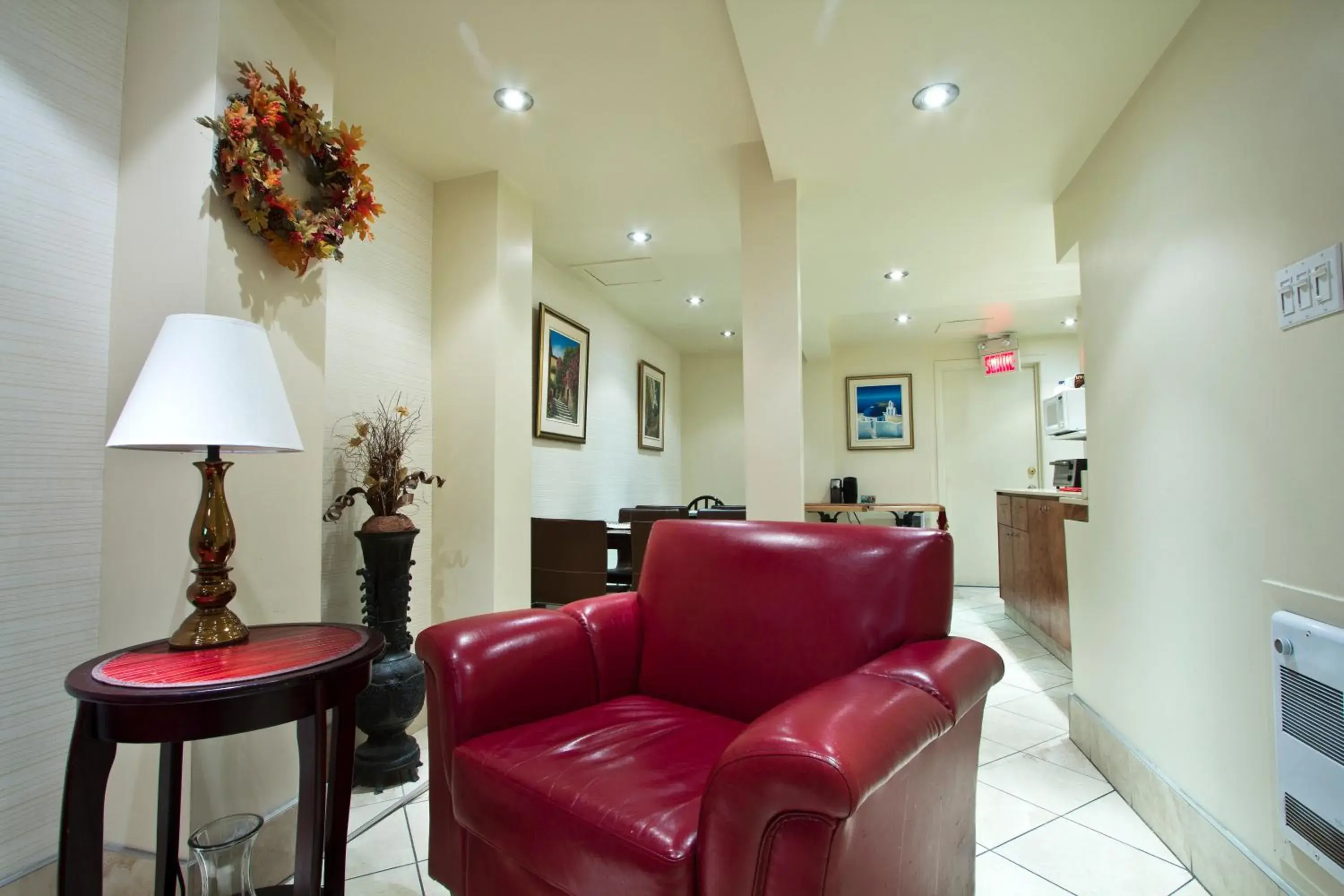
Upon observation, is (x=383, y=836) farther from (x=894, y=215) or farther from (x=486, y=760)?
(x=894, y=215)

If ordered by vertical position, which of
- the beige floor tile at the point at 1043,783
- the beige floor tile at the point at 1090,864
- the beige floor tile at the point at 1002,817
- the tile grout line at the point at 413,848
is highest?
the tile grout line at the point at 413,848

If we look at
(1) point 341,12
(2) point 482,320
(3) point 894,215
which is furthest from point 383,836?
(3) point 894,215

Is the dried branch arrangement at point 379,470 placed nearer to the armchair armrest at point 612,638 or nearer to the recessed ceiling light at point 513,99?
the armchair armrest at point 612,638

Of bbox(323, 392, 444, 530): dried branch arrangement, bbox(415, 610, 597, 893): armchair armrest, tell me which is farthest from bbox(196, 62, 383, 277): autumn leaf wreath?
bbox(415, 610, 597, 893): armchair armrest

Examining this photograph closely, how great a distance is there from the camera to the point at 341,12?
6.23 feet

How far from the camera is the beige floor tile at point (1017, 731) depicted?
8.33ft

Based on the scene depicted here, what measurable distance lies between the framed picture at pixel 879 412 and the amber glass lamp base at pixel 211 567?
5.98m

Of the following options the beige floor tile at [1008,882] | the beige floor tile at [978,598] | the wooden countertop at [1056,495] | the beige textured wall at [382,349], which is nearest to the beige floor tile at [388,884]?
the beige textured wall at [382,349]

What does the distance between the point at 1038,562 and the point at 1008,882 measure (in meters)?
2.57

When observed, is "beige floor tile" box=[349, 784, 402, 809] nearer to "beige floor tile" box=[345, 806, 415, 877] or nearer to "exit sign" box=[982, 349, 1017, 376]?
"beige floor tile" box=[345, 806, 415, 877]

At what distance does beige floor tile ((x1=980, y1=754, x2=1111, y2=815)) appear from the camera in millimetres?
2055

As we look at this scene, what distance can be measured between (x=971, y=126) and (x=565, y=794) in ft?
8.36

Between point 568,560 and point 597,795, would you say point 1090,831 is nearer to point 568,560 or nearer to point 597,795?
point 597,795

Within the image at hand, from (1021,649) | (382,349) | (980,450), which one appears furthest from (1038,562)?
(382,349)
